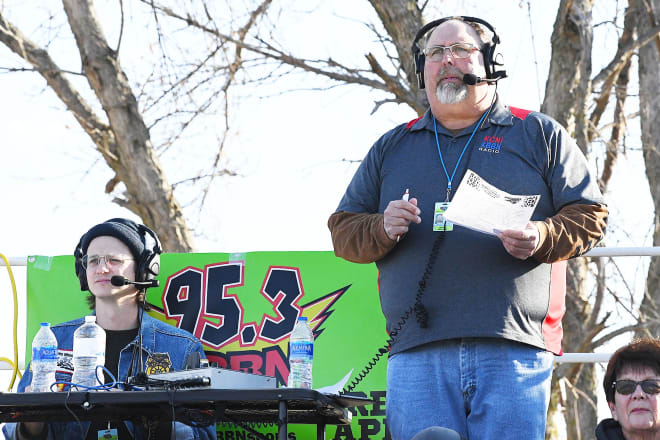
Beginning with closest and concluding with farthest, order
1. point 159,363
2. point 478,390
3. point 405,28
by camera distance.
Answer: point 478,390 < point 159,363 < point 405,28

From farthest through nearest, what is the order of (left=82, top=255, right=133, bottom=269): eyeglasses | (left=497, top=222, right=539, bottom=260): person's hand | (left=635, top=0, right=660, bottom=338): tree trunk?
(left=635, top=0, right=660, bottom=338): tree trunk → (left=82, top=255, right=133, bottom=269): eyeglasses → (left=497, top=222, right=539, bottom=260): person's hand

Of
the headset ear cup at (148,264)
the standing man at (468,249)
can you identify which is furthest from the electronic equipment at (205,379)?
the headset ear cup at (148,264)

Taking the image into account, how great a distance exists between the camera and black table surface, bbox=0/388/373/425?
133 inches

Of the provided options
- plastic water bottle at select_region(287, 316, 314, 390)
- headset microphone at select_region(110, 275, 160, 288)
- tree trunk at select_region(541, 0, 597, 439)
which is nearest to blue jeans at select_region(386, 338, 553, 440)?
plastic water bottle at select_region(287, 316, 314, 390)

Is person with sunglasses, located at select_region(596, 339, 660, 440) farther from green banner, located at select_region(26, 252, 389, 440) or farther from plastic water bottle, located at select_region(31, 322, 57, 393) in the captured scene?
plastic water bottle, located at select_region(31, 322, 57, 393)

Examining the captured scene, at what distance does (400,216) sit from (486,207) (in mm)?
294

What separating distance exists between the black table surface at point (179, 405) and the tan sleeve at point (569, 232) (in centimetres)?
91

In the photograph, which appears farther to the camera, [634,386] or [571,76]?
[571,76]

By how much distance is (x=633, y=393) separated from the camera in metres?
3.82

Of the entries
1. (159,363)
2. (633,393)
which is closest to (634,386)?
(633,393)

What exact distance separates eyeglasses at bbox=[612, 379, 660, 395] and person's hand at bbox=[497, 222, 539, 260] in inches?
31.6

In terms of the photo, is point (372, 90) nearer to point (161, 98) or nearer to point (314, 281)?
point (161, 98)

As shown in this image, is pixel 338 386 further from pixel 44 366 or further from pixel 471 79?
pixel 471 79

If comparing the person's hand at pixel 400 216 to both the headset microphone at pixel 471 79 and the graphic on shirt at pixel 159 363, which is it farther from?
the graphic on shirt at pixel 159 363
